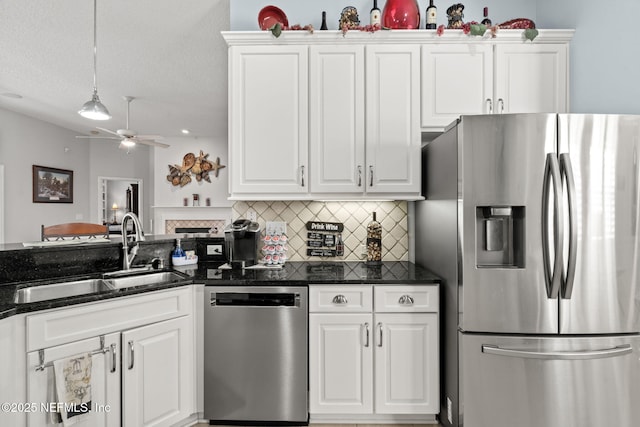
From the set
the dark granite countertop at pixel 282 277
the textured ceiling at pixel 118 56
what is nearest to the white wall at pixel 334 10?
the textured ceiling at pixel 118 56

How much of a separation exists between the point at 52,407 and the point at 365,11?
3.08 metres

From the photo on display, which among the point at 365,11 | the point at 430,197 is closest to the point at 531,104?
the point at 430,197

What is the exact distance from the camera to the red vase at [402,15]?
2.35m

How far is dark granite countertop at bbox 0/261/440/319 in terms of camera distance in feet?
5.34

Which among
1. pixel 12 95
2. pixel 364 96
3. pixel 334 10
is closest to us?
pixel 364 96

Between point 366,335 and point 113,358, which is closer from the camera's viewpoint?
point 113,358

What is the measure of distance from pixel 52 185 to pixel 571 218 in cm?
826

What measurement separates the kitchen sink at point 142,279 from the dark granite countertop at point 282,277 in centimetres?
7

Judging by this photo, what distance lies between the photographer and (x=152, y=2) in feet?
9.00

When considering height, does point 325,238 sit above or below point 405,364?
above

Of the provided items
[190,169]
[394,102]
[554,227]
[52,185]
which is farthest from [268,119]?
[52,185]

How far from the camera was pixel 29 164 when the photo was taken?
20.2ft

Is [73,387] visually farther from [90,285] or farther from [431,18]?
[431,18]

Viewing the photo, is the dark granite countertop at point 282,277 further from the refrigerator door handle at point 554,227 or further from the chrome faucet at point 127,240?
the refrigerator door handle at point 554,227
